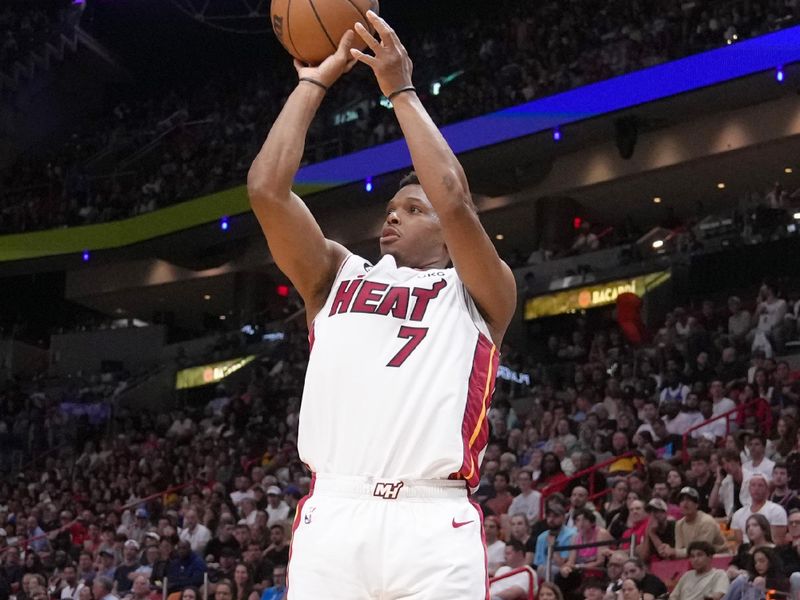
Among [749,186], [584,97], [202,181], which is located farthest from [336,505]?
[202,181]

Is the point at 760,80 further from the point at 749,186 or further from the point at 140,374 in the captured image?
the point at 140,374

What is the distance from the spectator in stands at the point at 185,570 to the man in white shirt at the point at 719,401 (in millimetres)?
5354

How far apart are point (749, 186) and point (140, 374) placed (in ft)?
40.8

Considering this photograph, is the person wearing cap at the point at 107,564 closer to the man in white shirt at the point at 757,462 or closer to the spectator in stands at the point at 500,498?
the spectator in stands at the point at 500,498

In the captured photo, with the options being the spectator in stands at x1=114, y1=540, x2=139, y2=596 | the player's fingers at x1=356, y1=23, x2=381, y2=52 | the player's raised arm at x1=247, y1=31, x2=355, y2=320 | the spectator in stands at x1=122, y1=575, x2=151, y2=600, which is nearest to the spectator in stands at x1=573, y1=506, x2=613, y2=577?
the spectator in stands at x1=122, y1=575, x2=151, y2=600

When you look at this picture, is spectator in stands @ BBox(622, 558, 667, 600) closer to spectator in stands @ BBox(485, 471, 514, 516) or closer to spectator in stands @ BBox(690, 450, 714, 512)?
spectator in stands @ BBox(690, 450, 714, 512)

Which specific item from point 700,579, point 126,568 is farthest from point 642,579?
point 126,568

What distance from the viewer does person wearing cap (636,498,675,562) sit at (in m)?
9.00

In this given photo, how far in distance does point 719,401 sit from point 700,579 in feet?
15.1

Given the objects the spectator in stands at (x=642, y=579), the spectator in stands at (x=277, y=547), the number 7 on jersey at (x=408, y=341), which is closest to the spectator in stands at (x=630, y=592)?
the spectator in stands at (x=642, y=579)

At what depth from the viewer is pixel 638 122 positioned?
20.9m

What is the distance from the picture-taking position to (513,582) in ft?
27.6

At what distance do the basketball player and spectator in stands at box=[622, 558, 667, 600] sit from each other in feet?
17.2

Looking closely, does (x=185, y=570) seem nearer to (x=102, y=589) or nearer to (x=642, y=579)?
(x=102, y=589)
